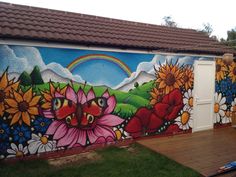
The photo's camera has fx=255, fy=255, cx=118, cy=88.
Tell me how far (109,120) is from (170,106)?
2.34m

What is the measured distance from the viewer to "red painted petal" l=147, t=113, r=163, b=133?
820cm

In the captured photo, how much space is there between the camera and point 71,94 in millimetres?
6777

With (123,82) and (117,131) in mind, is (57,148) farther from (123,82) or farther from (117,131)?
(123,82)

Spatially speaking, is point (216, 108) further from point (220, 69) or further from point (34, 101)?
point (34, 101)

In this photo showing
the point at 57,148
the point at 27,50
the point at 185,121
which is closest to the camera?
the point at 27,50

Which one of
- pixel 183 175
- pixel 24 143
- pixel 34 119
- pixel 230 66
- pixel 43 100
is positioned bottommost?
pixel 183 175

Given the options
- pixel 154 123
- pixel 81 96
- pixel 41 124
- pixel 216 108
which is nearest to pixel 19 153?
Result: pixel 41 124

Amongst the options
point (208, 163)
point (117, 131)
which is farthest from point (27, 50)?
point (208, 163)

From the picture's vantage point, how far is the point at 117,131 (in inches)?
298

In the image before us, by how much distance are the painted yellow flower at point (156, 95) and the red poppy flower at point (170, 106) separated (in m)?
0.14

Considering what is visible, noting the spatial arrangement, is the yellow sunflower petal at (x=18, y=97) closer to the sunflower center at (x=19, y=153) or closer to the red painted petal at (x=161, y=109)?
the sunflower center at (x=19, y=153)

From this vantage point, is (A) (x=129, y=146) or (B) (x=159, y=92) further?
(B) (x=159, y=92)

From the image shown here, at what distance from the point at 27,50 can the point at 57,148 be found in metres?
2.61

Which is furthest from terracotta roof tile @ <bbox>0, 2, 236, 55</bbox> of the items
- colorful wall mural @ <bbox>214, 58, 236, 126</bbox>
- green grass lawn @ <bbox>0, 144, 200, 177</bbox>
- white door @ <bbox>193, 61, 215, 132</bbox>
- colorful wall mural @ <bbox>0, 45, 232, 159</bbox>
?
green grass lawn @ <bbox>0, 144, 200, 177</bbox>
